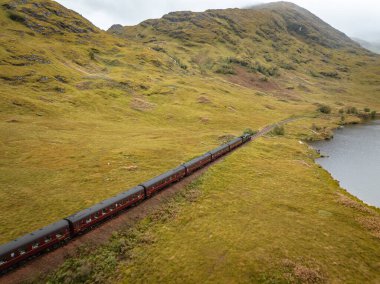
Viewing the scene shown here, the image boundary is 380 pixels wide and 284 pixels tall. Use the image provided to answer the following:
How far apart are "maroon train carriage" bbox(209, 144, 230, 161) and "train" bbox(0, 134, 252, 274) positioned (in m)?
16.5

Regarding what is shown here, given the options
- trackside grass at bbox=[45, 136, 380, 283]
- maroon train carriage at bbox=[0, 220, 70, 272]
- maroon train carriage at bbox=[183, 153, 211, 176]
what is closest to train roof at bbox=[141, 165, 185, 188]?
maroon train carriage at bbox=[183, 153, 211, 176]

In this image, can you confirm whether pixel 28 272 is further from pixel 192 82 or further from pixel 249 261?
pixel 192 82

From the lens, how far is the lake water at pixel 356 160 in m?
67.8

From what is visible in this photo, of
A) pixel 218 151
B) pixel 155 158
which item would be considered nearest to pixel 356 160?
pixel 218 151

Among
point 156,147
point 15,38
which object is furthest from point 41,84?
point 156,147

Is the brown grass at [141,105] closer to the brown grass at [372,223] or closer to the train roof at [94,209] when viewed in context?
the train roof at [94,209]

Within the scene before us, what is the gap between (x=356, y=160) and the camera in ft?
301

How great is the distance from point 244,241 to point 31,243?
2366cm

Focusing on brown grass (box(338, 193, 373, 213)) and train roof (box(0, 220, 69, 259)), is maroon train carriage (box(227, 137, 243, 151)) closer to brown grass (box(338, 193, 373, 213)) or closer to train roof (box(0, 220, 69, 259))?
brown grass (box(338, 193, 373, 213))

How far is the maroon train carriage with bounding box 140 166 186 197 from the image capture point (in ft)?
145

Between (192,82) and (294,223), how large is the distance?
14414 cm

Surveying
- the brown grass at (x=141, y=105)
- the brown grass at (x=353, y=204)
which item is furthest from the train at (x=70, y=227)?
the brown grass at (x=141, y=105)

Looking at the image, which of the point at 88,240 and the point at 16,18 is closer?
the point at 88,240

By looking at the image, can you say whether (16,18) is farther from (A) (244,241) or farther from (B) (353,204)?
(B) (353,204)
